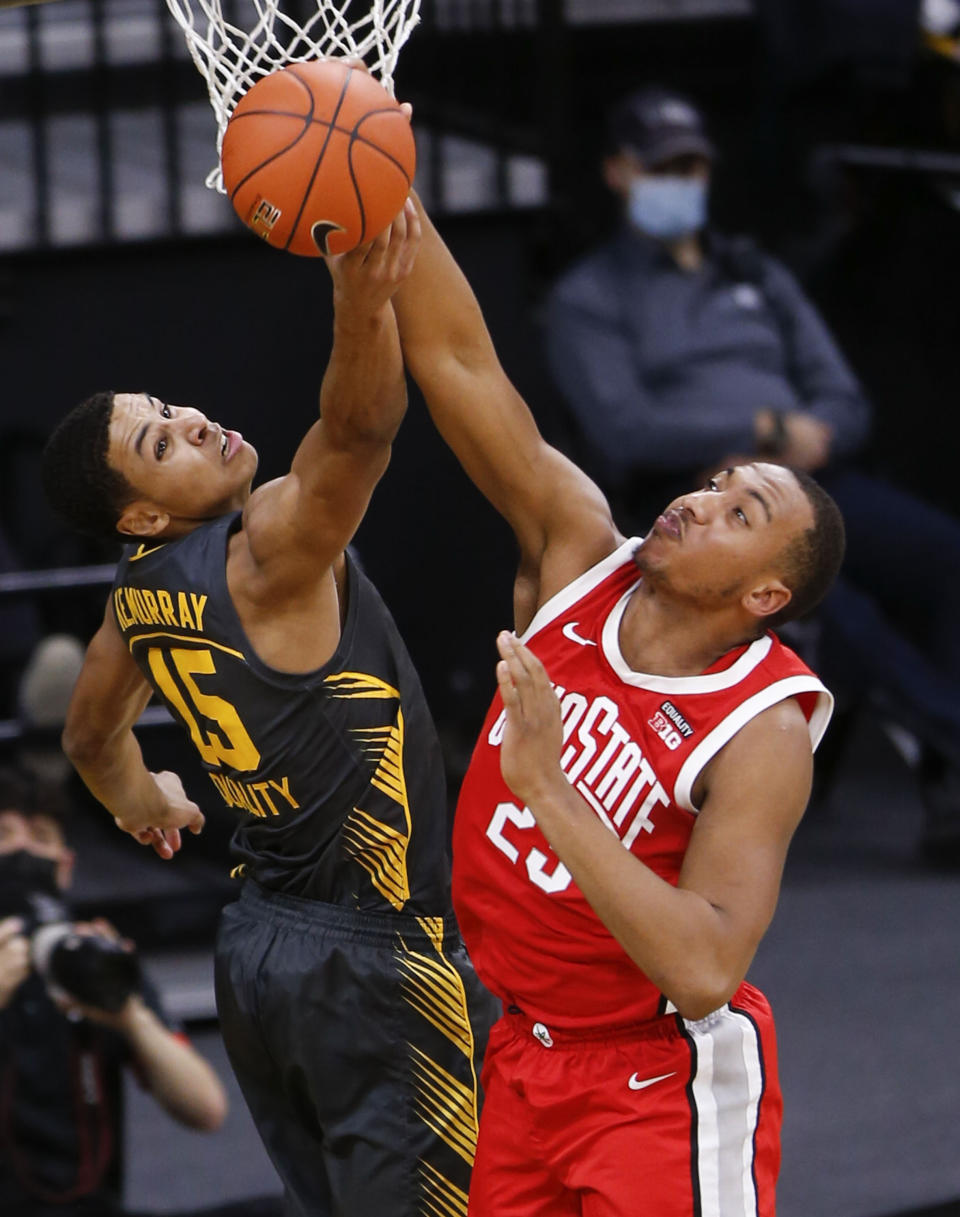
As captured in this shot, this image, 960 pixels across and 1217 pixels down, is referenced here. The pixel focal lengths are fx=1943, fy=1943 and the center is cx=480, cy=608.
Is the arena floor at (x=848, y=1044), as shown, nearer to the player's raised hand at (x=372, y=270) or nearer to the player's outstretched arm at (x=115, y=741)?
the player's outstretched arm at (x=115, y=741)

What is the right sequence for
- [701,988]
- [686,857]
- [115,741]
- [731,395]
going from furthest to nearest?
1. [731,395]
2. [115,741]
3. [686,857]
4. [701,988]

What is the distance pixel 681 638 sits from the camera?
2.63m

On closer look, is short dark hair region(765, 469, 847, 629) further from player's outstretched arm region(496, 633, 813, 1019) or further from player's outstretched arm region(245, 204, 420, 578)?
player's outstretched arm region(245, 204, 420, 578)

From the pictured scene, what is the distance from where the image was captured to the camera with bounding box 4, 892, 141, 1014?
371 centimetres

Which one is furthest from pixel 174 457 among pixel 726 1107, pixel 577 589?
pixel 726 1107

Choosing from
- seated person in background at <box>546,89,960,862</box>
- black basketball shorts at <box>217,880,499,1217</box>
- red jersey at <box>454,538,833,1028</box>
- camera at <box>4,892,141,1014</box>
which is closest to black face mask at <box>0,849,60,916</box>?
camera at <box>4,892,141,1014</box>

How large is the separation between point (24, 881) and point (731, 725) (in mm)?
2038

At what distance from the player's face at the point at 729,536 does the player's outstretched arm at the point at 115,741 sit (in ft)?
2.89

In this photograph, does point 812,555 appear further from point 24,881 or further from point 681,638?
point 24,881

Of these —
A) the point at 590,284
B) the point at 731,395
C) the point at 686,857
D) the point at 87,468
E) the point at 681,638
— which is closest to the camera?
the point at 686,857

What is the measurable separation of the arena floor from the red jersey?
1.75 metres

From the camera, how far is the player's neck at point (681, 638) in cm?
262

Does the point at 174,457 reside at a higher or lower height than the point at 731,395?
higher

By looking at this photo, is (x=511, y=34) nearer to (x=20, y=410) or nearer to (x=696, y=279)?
(x=696, y=279)
